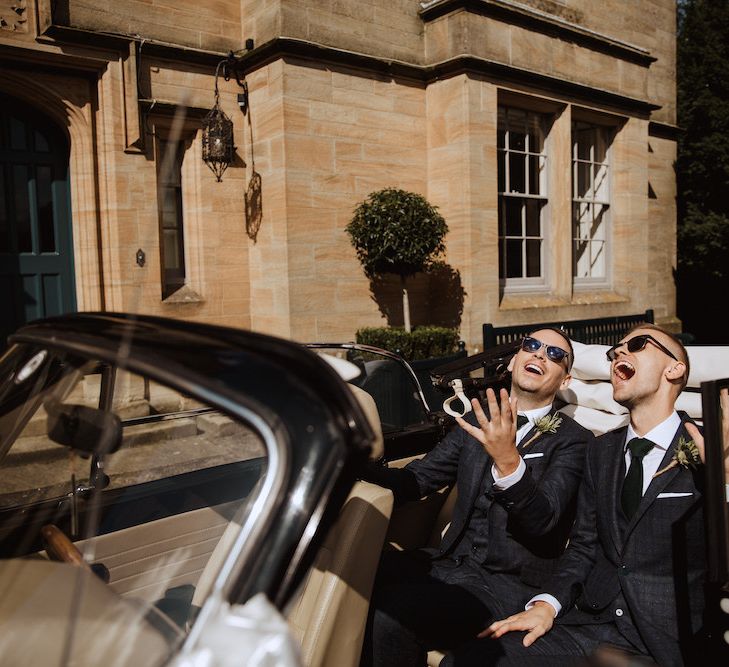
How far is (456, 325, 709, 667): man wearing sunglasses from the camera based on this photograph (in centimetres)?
232

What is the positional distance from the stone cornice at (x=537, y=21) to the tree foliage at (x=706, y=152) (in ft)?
10.5

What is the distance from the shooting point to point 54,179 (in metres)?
7.80

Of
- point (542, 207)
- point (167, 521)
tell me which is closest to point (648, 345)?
point (167, 521)

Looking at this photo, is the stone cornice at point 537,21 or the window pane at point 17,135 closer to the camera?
the window pane at point 17,135

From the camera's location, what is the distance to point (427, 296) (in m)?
9.61

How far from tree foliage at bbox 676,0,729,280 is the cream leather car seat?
13146mm

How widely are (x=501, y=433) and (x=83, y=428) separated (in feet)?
4.21

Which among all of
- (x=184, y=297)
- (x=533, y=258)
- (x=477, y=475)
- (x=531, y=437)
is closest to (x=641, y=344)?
(x=531, y=437)

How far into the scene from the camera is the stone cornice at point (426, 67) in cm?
801

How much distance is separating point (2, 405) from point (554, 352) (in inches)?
84.1

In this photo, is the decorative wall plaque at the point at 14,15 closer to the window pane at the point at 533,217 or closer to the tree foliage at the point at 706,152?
the window pane at the point at 533,217

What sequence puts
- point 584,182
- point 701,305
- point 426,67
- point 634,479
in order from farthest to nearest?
point 701,305 → point 584,182 → point 426,67 → point 634,479

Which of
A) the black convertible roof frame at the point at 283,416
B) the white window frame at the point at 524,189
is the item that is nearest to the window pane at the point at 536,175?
the white window frame at the point at 524,189

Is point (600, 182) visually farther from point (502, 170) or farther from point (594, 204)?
point (502, 170)
